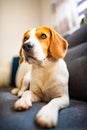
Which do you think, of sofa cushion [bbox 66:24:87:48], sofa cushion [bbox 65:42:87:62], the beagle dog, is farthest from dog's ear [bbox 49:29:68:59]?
sofa cushion [bbox 66:24:87:48]

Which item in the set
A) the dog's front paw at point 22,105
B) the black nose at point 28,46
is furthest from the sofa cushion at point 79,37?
the dog's front paw at point 22,105

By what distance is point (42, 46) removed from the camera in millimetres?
1000

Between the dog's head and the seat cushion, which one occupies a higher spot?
the dog's head

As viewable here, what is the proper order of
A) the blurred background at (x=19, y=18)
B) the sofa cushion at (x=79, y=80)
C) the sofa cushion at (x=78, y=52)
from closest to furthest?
the sofa cushion at (x=79, y=80) < the sofa cushion at (x=78, y=52) < the blurred background at (x=19, y=18)

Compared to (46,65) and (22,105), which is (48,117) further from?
(46,65)

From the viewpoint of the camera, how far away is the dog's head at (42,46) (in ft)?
3.15

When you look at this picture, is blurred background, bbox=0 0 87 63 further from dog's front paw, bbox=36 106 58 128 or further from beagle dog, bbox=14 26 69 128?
dog's front paw, bbox=36 106 58 128

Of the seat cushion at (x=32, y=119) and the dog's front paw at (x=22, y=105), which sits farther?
the dog's front paw at (x=22, y=105)

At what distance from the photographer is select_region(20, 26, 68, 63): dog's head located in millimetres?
961

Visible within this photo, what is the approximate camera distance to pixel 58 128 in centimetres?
69

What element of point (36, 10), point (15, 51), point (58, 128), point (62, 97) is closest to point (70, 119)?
point (58, 128)

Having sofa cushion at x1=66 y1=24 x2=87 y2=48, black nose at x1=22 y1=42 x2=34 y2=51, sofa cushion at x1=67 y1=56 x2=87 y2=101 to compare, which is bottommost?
sofa cushion at x1=67 y1=56 x2=87 y2=101

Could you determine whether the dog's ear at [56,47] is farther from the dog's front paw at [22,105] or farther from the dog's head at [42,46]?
the dog's front paw at [22,105]

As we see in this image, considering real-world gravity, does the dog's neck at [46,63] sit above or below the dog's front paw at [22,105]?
above
